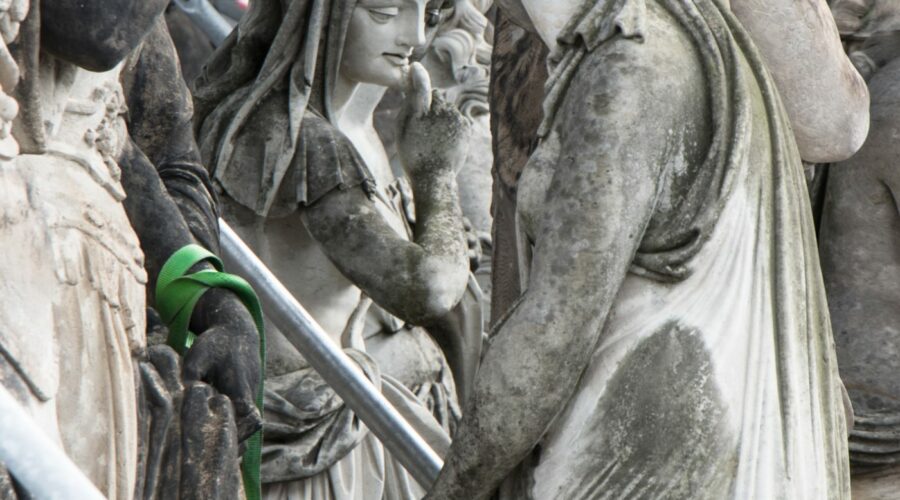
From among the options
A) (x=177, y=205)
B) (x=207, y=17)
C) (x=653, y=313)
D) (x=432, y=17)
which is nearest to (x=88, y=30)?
(x=177, y=205)

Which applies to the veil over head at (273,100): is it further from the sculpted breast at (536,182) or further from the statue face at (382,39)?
A: the sculpted breast at (536,182)

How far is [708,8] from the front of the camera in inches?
203

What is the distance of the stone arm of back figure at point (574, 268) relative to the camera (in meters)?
4.85

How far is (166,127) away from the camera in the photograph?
192 inches

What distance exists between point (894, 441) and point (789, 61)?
194cm

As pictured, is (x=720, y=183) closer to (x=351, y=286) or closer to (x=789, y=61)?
(x=789, y=61)

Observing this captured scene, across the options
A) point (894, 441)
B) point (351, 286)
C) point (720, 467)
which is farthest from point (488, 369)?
point (894, 441)

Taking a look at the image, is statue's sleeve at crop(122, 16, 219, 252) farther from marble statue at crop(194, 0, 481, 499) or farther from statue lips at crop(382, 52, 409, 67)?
statue lips at crop(382, 52, 409, 67)

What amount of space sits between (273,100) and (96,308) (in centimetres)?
250

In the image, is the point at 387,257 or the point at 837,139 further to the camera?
the point at 387,257

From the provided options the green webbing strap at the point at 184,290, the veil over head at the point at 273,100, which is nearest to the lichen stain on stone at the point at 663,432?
the green webbing strap at the point at 184,290

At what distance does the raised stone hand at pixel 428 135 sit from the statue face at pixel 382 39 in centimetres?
8

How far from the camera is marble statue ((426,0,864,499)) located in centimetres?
484

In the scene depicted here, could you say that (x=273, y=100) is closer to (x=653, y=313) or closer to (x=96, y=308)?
(x=653, y=313)
